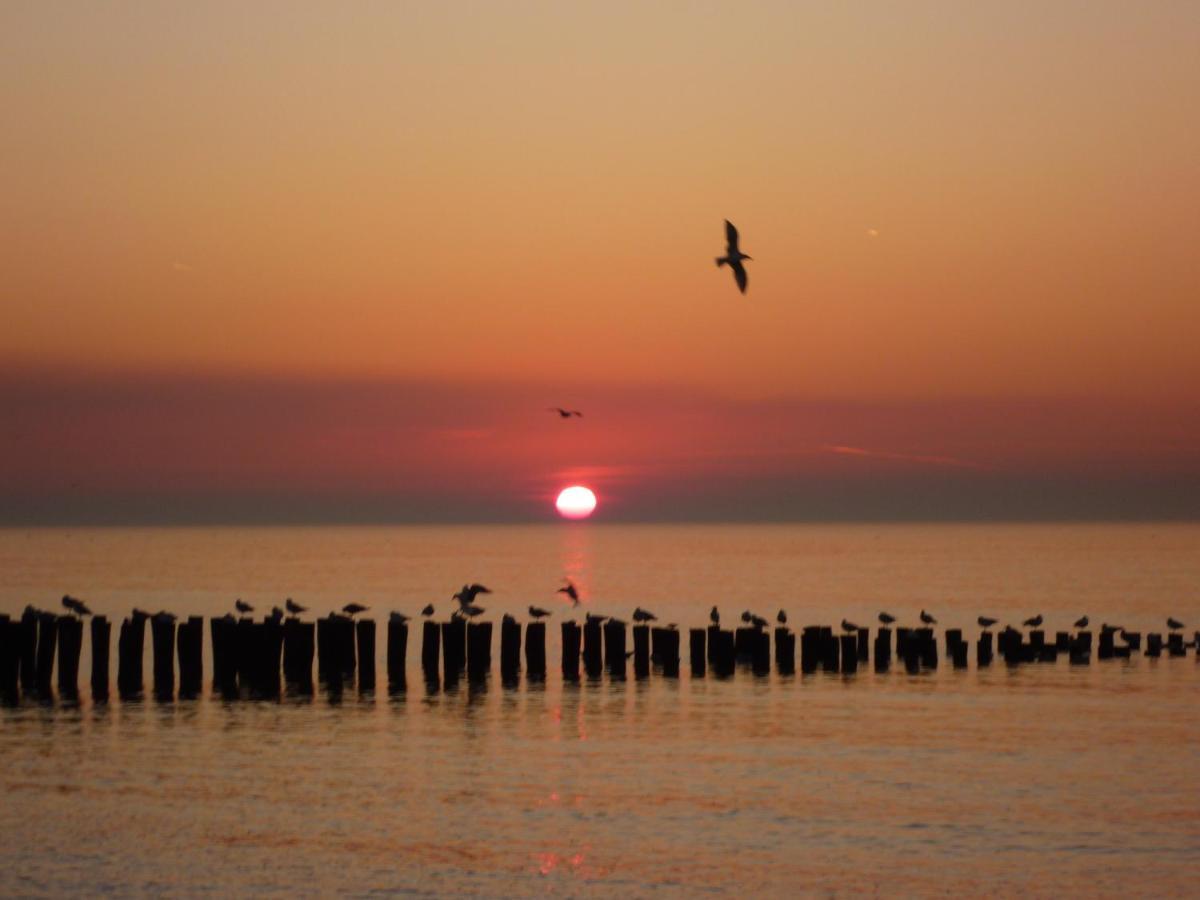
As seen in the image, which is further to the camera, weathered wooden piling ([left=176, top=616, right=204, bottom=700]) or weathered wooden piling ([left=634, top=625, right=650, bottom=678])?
weathered wooden piling ([left=634, top=625, right=650, bottom=678])

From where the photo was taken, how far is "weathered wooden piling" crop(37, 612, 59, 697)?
31973mm

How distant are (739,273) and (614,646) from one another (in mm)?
17041

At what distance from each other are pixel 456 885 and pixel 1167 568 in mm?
101591

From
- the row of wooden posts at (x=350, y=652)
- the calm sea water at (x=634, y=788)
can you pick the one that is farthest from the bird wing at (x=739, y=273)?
the row of wooden posts at (x=350, y=652)

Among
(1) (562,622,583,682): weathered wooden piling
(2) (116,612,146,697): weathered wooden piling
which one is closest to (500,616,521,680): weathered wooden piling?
(1) (562,622,583,682): weathered wooden piling

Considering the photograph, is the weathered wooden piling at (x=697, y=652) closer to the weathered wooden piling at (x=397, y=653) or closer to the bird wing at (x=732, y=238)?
the weathered wooden piling at (x=397, y=653)

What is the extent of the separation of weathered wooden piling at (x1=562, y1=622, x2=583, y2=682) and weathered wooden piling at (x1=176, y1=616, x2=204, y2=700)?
688 cm

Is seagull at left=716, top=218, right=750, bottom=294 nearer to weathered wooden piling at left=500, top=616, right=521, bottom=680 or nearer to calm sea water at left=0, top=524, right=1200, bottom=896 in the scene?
calm sea water at left=0, top=524, right=1200, bottom=896

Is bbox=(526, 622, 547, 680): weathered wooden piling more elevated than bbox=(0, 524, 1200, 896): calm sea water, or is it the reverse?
bbox=(526, 622, 547, 680): weathered wooden piling

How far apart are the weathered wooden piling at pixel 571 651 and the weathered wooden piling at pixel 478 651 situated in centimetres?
156

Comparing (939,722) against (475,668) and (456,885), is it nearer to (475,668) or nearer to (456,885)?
(475,668)

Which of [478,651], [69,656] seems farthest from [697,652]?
[69,656]

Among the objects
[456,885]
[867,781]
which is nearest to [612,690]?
[867,781]

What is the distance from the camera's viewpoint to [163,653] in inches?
1268
